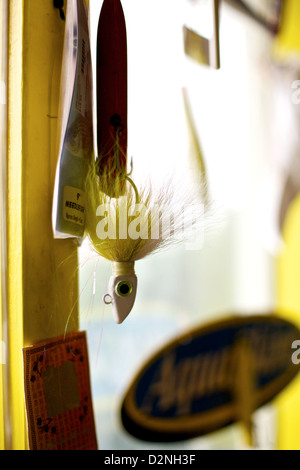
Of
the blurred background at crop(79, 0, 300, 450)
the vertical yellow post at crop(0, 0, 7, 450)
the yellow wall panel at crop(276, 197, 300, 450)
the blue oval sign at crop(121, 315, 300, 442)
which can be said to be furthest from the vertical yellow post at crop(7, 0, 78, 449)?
the yellow wall panel at crop(276, 197, 300, 450)

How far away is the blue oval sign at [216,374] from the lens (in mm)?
840

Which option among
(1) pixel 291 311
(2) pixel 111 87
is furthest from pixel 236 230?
(2) pixel 111 87

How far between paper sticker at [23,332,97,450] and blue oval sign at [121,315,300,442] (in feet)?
1.41

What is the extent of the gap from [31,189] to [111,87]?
0.37 feet

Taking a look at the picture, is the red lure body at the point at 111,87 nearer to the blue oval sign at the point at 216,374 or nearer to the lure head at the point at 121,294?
the lure head at the point at 121,294

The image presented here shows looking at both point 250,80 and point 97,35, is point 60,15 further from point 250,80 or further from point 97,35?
point 250,80

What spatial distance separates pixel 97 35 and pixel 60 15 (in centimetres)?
5

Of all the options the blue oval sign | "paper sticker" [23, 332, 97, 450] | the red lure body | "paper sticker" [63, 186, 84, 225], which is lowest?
the blue oval sign

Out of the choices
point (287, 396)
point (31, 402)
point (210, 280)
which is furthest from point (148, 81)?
point (287, 396)

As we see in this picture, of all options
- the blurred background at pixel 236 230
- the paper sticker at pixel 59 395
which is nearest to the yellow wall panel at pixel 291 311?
the blurred background at pixel 236 230

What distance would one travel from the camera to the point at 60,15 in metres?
0.38

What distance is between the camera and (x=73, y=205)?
0.34 metres

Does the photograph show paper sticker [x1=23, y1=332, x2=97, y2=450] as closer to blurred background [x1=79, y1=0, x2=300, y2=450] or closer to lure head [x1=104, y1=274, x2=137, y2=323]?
lure head [x1=104, y1=274, x2=137, y2=323]

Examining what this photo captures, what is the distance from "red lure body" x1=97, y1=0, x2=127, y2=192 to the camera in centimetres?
35
